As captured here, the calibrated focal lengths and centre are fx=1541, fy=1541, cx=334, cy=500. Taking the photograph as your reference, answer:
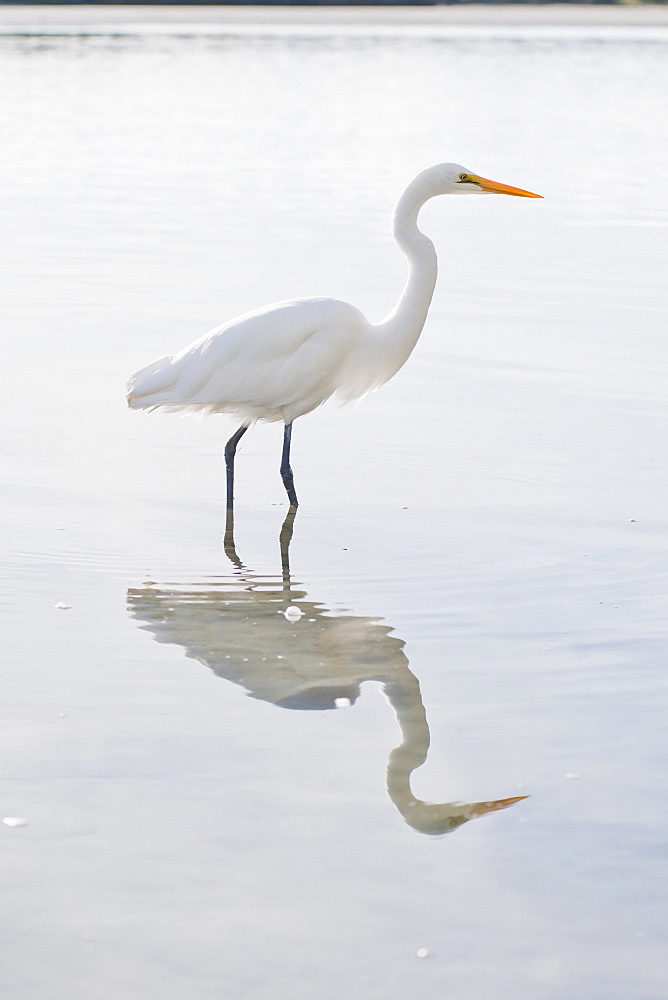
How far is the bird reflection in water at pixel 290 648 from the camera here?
13.7ft

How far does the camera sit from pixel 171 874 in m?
3.41

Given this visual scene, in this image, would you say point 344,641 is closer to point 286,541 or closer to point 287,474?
point 286,541

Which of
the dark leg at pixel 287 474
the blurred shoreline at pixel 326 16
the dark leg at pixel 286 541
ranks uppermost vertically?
the dark leg at pixel 287 474

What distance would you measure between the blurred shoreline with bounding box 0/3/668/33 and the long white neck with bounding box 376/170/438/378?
39.5 metres

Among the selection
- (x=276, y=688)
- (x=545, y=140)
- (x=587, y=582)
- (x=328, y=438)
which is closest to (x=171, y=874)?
(x=276, y=688)

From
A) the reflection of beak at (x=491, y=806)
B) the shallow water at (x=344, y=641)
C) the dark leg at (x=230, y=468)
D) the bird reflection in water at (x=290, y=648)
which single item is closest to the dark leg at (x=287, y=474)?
the shallow water at (x=344, y=641)

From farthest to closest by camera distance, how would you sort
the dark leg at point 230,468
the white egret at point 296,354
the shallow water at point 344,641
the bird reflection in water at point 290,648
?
the dark leg at point 230,468 → the white egret at point 296,354 → the bird reflection in water at point 290,648 → the shallow water at point 344,641

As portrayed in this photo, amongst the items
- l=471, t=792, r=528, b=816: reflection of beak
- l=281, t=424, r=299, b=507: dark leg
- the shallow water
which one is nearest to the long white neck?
l=281, t=424, r=299, b=507: dark leg

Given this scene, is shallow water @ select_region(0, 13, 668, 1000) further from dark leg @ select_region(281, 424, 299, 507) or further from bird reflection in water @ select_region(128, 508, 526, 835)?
dark leg @ select_region(281, 424, 299, 507)

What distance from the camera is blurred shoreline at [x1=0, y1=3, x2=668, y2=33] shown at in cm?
4709

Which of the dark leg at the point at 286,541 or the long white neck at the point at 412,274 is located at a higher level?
the long white neck at the point at 412,274

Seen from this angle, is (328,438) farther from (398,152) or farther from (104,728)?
(398,152)

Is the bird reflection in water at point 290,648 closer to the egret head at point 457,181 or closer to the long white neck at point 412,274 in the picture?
the long white neck at point 412,274

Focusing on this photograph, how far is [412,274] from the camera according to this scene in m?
6.42
